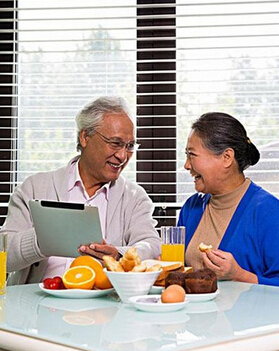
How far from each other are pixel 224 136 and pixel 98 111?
0.53 m

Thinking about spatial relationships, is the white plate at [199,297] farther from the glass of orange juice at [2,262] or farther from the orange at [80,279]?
the glass of orange juice at [2,262]

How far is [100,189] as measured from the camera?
2.99 metres

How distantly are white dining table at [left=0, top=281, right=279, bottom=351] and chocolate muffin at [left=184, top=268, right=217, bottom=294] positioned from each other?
34 mm

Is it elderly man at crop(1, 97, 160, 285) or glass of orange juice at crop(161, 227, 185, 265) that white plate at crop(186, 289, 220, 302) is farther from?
elderly man at crop(1, 97, 160, 285)

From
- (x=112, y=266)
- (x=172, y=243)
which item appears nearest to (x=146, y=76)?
(x=172, y=243)

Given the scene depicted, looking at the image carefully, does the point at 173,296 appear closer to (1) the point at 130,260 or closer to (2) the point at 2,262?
(1) the point at 130,260

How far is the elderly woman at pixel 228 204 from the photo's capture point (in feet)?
8.75

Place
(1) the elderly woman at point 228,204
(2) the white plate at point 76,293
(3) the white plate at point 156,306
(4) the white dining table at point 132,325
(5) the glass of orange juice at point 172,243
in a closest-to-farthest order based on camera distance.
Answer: (4) the white dining table at point 132,325 → (3) the white plate at point 156,306 → (2) the white plate at point 76,293 → (5) the glass of orange juice at point 172,243 → (1) the elderly woman at point 228,204

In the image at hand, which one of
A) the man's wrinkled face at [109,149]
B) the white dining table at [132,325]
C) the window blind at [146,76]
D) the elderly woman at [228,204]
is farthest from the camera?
the window blind at [146,76]

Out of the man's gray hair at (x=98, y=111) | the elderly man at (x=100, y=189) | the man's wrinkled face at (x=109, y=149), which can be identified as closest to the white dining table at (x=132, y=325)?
the elderly man at (x=100, y=189)

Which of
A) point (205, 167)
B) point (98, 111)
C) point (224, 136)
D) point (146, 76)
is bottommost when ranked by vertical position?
point (205, 167)

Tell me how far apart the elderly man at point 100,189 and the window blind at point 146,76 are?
592mm

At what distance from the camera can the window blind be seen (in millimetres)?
3570

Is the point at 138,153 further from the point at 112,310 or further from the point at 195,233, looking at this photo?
the point at 112,310
